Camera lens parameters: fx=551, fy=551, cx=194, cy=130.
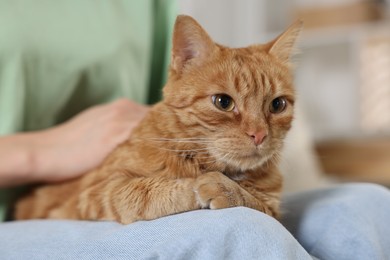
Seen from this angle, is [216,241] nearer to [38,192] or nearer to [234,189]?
[234,189]

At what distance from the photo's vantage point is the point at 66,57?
4.75 feet

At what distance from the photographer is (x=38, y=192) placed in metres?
1.41

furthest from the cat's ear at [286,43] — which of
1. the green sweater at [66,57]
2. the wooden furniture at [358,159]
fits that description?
the wooden furniture at [358,159]

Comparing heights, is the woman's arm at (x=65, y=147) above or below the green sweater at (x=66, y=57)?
below

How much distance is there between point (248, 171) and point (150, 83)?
750 mm

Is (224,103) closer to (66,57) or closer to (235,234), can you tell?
(235,234)

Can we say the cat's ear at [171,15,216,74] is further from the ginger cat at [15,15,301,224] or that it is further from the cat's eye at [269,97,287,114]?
the cat's eye at [269,97,287,114]

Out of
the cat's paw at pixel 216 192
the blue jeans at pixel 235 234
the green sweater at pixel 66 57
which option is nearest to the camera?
the blue jeans at pixel 235 234

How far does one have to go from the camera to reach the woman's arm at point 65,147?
1.29 meters

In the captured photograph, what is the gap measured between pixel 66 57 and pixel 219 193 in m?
0.69

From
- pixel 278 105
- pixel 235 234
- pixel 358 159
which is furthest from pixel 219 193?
pixel 358 159

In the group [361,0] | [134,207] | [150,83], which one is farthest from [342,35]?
[134,207]

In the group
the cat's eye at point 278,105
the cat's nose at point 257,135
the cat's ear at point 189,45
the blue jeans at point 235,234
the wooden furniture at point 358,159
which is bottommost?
the wooden furniture at point 358,159

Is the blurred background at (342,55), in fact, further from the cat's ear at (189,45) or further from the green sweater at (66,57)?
the cat's ear at (189,45)
